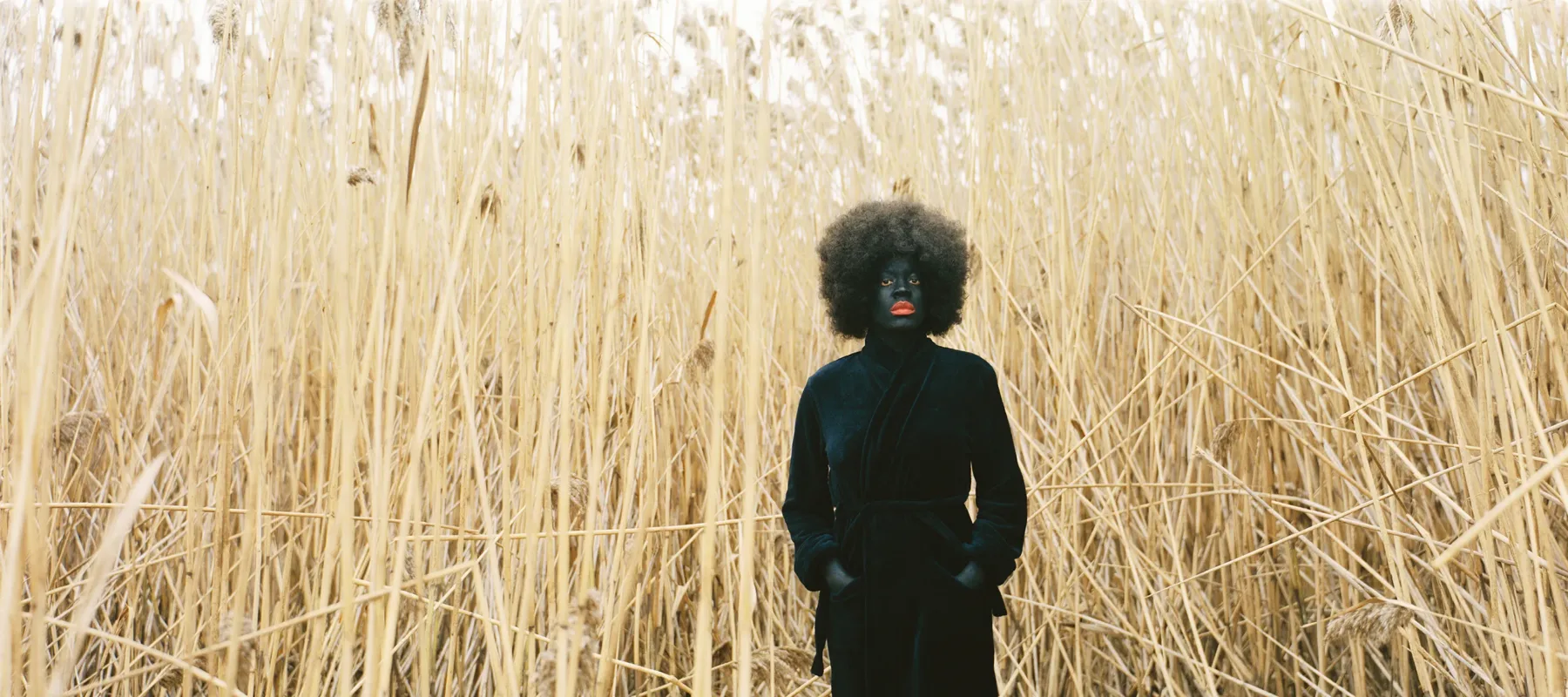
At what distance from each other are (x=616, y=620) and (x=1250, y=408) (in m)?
1.04

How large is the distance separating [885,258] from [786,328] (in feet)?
1.79

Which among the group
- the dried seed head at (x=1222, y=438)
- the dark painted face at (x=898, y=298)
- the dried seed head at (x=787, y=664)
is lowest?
the dried seed head at (x=787, y=664)

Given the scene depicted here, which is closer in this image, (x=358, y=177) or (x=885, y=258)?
(x=358, y=177)

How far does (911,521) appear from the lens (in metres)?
0.94

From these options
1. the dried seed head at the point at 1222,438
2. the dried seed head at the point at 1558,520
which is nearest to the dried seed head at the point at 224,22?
the dried seed head at the point at 1222,438

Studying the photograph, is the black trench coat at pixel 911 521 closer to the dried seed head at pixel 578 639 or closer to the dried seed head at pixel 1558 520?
the dried seed head at pixel 578 639

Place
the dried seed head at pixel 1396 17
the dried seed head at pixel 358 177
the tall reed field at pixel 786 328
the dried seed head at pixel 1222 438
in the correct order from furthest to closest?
the dried seed head at pixel 1222 438
the dried seed head at pixel 1396 17
the tall reed field at pixel 786 328
the dried seed head at pixel 358 177

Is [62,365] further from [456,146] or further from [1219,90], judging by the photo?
[1219,90]

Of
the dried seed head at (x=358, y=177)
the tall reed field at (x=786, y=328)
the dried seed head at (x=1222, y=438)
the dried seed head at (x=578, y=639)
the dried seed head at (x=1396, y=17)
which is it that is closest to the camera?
the dried seed head at (x=578, y=639)

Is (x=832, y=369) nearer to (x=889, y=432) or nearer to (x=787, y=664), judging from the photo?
(x=889, y=432)

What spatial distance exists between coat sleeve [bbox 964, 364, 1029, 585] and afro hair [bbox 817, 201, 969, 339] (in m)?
0.11

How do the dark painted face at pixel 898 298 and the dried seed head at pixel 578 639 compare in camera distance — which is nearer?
the dried seed head at pixel 578 639

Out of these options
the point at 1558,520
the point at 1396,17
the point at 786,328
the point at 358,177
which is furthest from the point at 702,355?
the point at 1558,520

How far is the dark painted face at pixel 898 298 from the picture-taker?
3.14 ft
